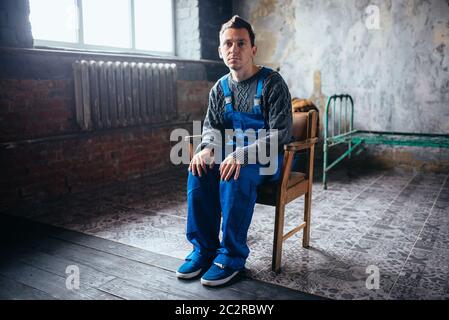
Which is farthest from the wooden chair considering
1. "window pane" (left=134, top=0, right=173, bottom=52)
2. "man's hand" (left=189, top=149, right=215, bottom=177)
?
"window pane" (left=134, top=0, right=173, bottom=52)

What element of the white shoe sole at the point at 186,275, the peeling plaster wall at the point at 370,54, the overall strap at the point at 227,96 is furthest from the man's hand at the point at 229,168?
the peeling plaster wall at the point at 370,54

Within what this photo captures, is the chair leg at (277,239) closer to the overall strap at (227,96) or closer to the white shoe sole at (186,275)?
the white shoe sole at (186,275)

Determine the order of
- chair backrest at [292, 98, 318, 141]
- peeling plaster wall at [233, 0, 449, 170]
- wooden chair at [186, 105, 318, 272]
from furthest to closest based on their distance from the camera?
peeling plaster wall at [233, 0, 449, 170] < chair backrest at [292, 98, 318, 141] < wooden chair at [186, 105, 318, 272]

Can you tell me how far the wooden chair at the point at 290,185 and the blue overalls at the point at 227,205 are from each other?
3.0 inches

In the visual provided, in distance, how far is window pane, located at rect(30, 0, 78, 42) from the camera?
3.83 m

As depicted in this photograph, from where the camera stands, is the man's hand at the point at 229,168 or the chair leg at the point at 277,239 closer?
the man's hand at the point at 229,168

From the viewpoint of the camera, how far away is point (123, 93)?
438cm

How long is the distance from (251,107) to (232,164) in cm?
44

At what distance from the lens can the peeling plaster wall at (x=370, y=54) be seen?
480 centimetres

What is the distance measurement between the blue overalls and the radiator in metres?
2.08

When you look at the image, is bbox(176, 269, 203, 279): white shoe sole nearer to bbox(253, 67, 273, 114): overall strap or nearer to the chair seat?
the chair seat

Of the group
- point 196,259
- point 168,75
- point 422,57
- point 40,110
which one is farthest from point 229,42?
point 422,57

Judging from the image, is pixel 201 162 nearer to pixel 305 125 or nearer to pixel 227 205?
pixel 227 205

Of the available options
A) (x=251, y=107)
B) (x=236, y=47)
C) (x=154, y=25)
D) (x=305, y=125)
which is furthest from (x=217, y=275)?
(x=154, y=25)
